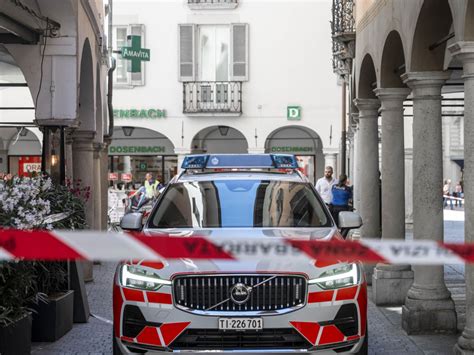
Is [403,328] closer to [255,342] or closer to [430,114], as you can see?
[430,114]

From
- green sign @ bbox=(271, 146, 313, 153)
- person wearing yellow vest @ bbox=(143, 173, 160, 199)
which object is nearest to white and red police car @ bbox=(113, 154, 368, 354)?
person wearing yellow vest @ bbox=(143, 173, 160, 199)

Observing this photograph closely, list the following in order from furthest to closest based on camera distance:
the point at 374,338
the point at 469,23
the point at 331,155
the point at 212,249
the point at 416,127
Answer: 1. the point at 331,155
2. the point at 416,127
3. the point at 374,338
4. the point at 469,23
5. the point at 212,249

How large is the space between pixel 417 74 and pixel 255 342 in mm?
4259

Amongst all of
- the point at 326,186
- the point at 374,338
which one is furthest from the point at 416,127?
the point at 326,186

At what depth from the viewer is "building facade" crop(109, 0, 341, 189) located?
31844 millimetres

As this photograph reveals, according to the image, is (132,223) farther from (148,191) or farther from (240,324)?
(148,191)

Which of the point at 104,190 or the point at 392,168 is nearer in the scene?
the point at 392,168

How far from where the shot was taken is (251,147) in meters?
32.8

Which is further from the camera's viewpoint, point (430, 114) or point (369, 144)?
point (369, 144)

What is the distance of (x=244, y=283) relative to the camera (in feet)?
20.4

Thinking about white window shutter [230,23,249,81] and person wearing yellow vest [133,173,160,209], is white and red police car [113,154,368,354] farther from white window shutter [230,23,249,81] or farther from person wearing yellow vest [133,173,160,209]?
white window shutter [230,23,249,81]

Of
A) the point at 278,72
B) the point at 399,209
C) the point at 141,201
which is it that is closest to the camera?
the point at 399,209

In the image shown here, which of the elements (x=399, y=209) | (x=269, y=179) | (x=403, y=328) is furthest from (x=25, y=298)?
(x=399, y=209)

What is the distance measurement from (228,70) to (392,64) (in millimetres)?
20688
